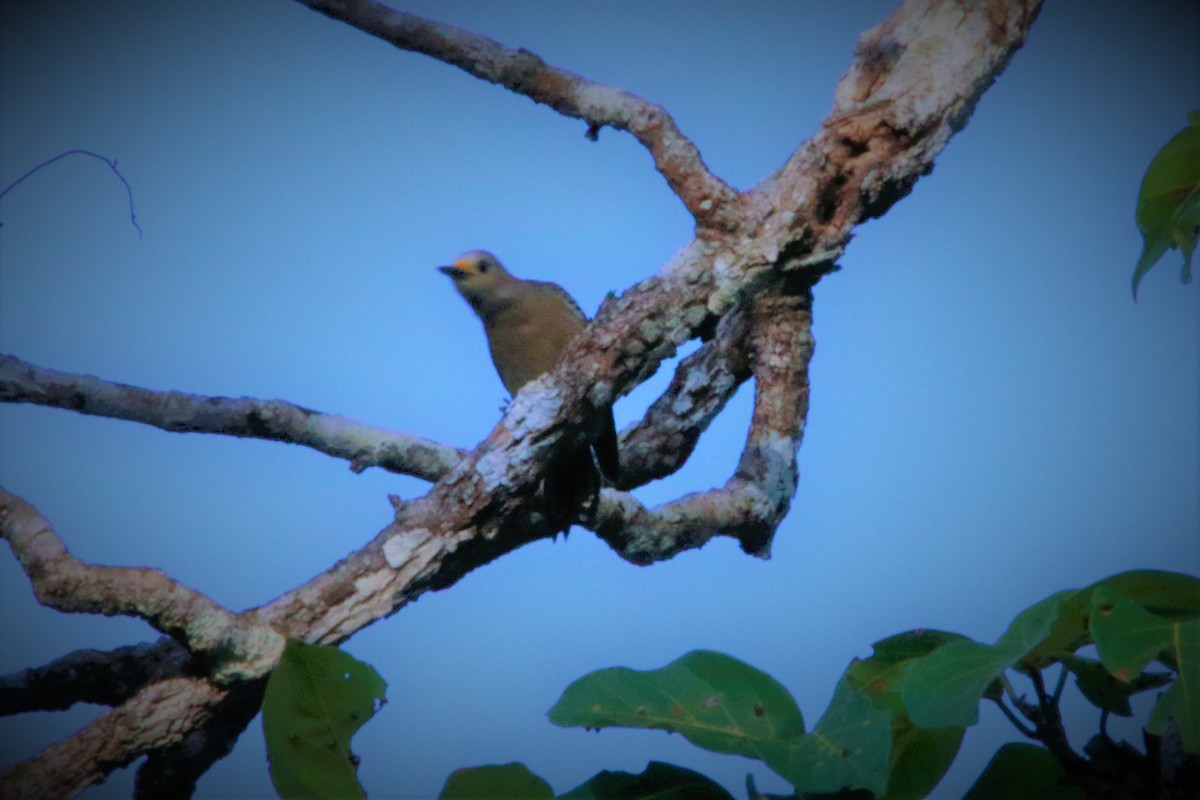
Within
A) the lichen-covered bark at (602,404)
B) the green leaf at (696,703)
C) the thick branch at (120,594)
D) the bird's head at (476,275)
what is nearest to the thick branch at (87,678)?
the lichen-covered bark at (602,404)

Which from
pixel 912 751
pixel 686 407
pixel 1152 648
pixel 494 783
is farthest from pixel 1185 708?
pixel 686 407

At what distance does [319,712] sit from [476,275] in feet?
9.40

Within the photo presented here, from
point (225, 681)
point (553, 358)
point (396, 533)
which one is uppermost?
point (553, 358)

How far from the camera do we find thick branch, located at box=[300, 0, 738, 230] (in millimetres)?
2295

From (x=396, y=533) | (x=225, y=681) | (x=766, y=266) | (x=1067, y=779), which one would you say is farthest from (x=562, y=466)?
(x=1067, y=779)

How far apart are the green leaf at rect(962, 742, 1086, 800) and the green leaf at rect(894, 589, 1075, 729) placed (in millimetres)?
157

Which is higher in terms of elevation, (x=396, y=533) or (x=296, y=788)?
(x=396, y=533)

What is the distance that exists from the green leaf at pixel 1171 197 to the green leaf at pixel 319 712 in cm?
111

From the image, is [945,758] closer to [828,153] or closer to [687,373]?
[828,153]

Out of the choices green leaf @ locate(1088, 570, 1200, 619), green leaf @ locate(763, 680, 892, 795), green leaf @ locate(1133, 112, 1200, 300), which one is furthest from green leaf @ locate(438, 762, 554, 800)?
green leaf @ locate(1133, 112, 1200, 300)

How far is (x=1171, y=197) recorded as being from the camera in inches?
47.4

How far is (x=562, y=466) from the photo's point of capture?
2113 millimetres

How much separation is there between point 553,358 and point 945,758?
257 centimetres

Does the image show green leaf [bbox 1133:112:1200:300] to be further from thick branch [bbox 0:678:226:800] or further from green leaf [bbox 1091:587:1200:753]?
thick branch [bbox 0:678:226:800]
